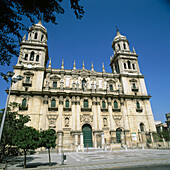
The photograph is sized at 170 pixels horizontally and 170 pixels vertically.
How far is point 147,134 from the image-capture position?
86.3ft

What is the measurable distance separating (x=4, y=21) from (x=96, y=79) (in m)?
26.6

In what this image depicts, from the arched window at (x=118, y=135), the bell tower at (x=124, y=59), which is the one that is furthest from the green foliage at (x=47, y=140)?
the bell tower at (x=124, y=59)

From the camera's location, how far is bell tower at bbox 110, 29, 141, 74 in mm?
33219

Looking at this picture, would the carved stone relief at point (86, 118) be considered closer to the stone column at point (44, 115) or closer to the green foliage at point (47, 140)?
the stone column at point (44, 115)

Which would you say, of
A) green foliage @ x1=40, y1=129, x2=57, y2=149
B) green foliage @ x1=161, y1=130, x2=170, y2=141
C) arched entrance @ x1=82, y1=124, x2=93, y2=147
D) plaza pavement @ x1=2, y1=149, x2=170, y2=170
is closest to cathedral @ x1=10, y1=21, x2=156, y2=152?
arched entrance @ x1=82, y1=124, x2=93, y2=147

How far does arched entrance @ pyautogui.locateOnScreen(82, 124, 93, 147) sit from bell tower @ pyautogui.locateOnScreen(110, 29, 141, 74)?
15.9 meters

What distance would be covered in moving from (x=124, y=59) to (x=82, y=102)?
55.5 ft

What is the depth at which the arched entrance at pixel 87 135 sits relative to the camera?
80.0 ft

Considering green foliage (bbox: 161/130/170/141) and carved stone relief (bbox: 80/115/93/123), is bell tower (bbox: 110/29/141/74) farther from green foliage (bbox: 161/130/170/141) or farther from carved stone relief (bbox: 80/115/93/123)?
green foliage (bbox: 161/130/170/141)

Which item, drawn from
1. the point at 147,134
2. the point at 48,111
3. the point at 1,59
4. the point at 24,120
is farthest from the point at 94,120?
the point at 1,59

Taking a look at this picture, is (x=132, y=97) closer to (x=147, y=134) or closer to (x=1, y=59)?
(x=147, y=134)

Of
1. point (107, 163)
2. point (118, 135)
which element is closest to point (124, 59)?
point (118, 135)

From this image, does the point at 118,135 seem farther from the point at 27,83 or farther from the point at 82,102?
the point at 27,83

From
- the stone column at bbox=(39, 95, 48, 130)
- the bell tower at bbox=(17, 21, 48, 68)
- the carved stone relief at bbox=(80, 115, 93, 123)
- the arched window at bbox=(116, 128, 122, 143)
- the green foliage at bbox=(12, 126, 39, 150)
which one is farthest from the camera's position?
the bell tower at bbox=(17, 21, 48, 68)
